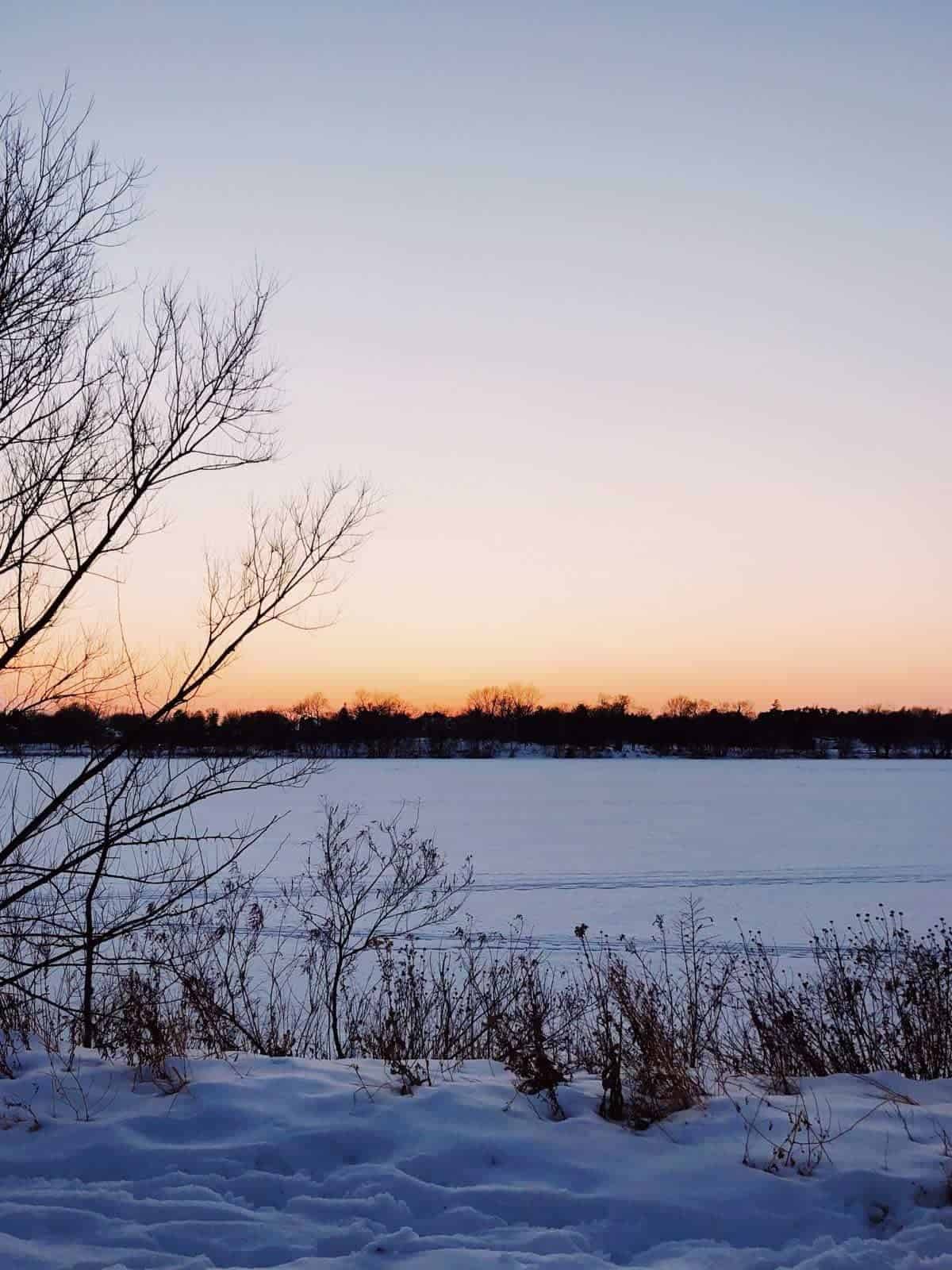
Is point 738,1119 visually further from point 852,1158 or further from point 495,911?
point 495,911

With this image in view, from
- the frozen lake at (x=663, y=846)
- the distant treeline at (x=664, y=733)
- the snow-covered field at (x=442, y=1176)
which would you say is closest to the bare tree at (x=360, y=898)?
the frozen lake at (x=663, y=846)

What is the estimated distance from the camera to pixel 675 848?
81.2 feet

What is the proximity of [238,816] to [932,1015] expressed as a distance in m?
24.8

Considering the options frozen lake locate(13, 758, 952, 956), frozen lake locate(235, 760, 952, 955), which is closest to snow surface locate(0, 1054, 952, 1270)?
frozen lake locate(235, 760, 952, 955)

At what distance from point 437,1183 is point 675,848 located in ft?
70.7

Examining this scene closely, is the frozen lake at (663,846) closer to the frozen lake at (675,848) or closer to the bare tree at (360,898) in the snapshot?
the frozen lake at (675,848)

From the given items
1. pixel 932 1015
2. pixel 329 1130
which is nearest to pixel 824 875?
pixel 932 1015

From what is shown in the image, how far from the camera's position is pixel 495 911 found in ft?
53.1

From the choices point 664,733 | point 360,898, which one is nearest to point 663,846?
point 360,898

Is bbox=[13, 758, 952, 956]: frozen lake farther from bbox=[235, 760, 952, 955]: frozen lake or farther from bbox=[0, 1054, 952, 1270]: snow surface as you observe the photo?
bbox=[0, 1054, 952, 1270]: snow surface

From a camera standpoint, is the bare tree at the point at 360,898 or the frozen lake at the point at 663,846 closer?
the bare tree at the point at 360,898

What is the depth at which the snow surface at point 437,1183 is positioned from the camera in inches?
139

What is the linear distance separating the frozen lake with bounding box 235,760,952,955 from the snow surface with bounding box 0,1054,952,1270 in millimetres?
2037

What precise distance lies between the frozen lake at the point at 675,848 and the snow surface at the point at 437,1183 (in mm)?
2037
